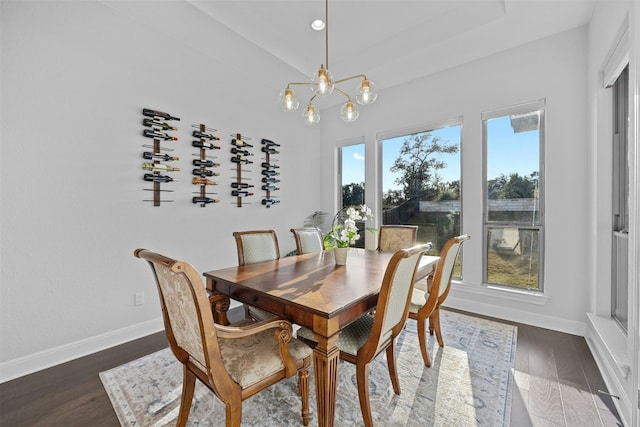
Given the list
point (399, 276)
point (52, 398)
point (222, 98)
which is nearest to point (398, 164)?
point (222, 98)

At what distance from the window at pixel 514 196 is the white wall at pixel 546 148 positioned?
10 cm

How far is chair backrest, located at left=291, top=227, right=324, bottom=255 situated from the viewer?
2893 mm

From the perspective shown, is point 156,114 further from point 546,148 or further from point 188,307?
point 546,148

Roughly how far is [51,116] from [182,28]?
1.46 m

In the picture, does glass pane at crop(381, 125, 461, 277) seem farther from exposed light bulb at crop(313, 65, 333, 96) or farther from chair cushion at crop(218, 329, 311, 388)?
chair cushion at crop(218, 329, 311, 388)

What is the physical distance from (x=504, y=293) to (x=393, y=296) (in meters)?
2.36

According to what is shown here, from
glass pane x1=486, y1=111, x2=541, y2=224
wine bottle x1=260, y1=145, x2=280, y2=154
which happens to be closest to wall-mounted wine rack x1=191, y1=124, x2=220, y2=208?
wine bottle x1=260, y1=145, x2=280, y2=154

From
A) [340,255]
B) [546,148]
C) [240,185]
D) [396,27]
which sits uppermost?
[396,27]

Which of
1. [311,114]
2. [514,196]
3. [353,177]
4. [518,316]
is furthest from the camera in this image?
[353,177]

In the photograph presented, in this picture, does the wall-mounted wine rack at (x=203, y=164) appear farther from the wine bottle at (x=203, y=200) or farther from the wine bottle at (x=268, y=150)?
the wine bottle at (x=268, y=150)

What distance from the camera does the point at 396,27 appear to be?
2.89m

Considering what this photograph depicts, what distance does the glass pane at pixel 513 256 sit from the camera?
3008 millimetres

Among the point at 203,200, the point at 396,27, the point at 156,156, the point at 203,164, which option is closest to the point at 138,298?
the point at 203,200

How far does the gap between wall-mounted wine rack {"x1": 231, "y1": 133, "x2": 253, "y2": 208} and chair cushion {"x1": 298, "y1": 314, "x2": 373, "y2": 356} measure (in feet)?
7.26
